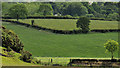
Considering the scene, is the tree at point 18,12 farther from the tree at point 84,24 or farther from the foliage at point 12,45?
the foliage at point 12,45

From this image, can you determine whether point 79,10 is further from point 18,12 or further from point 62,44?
point 62,44

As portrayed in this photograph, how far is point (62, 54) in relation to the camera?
65.9m

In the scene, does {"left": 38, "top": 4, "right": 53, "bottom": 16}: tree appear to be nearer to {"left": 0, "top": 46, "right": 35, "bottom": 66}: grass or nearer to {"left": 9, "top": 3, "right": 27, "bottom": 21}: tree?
{"left": 9, "top": 3, "right": 27, "bottom": 21}: tree

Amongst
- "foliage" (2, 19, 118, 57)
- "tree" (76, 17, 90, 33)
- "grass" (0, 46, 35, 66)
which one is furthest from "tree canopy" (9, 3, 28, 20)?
"grass" (0, 46, 35, 66)

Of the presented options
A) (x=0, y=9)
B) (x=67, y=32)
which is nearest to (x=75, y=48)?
(x=67, y=32)

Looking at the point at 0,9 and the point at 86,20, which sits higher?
the point at 0,9

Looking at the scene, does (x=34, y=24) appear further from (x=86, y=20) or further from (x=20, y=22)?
(x=86, y=20)

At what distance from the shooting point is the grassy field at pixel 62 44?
67.4 meters

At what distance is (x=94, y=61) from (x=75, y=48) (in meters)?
28.8

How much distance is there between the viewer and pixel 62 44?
80500 mm

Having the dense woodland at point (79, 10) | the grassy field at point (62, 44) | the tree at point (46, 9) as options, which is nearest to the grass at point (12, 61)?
the grassy field at point (62, 44)

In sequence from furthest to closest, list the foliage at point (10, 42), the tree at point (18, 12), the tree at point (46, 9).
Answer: the tree at point (46, 9) < the tree at point (18, 12) < the foliage at point (10, 42)

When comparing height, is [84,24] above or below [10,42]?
above

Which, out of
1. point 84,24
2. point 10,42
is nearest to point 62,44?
point 84,24
